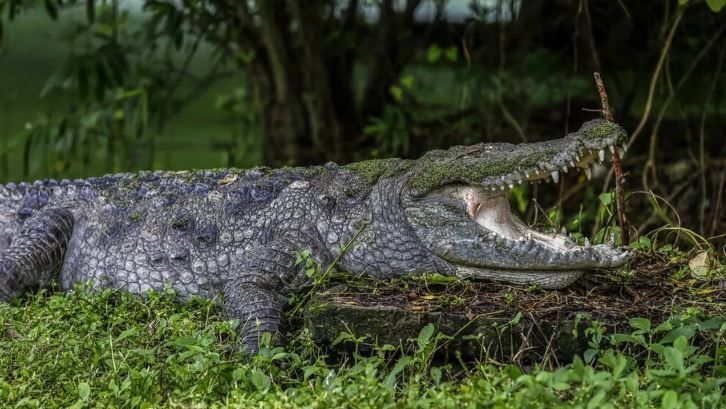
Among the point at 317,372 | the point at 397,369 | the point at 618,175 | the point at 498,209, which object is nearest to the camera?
the point at 397,369

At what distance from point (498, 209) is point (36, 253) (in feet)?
7.70

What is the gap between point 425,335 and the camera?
13.5ft

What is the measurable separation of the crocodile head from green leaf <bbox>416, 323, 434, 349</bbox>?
0.63 metres

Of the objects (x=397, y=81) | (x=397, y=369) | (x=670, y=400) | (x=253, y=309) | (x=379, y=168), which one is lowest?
(x=397, y=81)

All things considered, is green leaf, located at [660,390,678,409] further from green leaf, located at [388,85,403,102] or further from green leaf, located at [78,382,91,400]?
green leaf, located at [388,85,403,102]

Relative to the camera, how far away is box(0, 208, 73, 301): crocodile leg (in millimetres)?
5656

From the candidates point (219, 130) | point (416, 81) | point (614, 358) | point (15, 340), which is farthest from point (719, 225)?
point (219, 130)

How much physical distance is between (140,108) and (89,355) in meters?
5.07

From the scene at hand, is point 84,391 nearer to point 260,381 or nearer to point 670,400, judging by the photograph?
point 260,381

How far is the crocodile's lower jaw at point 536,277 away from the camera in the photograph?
4633mm

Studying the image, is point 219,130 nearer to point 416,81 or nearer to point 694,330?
point 416,81

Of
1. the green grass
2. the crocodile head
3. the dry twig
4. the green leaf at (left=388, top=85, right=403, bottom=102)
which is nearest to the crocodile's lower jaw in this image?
the crocodile head

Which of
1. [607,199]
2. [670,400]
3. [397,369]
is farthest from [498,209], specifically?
[670,400]

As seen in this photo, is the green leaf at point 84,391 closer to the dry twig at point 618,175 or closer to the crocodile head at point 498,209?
the crocodile head at point 498,209
